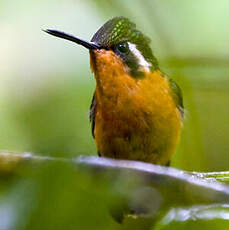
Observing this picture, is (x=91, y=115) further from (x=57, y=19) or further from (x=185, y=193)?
(x=185, y=193)

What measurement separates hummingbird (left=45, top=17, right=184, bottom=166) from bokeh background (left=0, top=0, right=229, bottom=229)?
→ 0.20 meters

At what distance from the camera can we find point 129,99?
207 centimetres

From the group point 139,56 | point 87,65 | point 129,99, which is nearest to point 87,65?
point 87,65

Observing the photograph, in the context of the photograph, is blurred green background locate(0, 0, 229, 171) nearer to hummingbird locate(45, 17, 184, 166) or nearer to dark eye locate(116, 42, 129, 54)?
hummingbird locate(45, 17, 184, 166)

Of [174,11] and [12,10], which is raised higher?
[12,10]

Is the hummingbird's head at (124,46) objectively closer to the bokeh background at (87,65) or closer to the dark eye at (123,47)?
the dark eye at (123,47)

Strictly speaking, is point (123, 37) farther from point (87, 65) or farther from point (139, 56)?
point (87, 65)

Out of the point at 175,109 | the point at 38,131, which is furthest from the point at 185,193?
the point at 175,109

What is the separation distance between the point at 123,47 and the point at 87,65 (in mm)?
708

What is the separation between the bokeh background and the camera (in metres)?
2.57

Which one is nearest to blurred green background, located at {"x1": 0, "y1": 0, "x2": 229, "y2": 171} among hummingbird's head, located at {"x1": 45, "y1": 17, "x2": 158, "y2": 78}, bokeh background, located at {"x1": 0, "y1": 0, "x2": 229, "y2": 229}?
bokeh background, located at {"x1": 0, "y1": 0, "x2": 229, "y2": 229}

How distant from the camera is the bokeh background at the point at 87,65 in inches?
101

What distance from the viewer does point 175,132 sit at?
2256 millimetres

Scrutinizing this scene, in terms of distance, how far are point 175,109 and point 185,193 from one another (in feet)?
5.15
